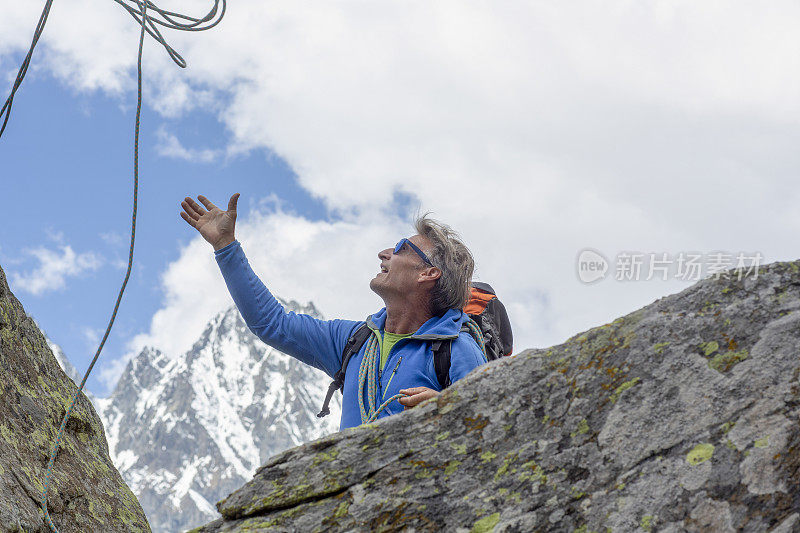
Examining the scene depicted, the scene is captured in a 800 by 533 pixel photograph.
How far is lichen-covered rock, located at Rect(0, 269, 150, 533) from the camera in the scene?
18.3ft

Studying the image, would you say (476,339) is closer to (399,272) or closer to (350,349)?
(399,272)

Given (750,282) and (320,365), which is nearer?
(750,282)

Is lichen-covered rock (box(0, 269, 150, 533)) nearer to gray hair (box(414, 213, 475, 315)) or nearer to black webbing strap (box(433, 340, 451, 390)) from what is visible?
black webbing strap (box(433, 340, 451, 390))

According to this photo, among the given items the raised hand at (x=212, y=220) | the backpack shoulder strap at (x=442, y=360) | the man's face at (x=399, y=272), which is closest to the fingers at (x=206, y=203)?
the raised hand at (x=212, y=220)

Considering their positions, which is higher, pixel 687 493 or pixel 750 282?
pixel 750 282

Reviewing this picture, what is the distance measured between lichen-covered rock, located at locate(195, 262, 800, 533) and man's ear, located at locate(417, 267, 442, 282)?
237cm

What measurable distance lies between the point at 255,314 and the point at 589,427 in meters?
4.20

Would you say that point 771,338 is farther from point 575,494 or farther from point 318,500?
point 318,500

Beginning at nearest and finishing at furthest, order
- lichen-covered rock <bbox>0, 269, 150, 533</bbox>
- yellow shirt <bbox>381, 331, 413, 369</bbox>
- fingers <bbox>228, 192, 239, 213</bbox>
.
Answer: lichen-covered rock <bbox>0, 269, 150, 533</bbox>
yellow shirt <bbox>381, 331, 413, 369</bbox>
fingers <bbox>228, 192, 239, 213</bbox>

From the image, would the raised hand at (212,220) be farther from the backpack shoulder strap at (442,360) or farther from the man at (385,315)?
the backpack shoulder strap at (442,360)

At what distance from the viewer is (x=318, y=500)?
507 centimetres

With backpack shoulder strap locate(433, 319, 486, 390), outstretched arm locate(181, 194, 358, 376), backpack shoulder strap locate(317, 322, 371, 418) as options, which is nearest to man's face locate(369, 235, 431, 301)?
backpack shoulder strap locate(317, 322, 371, 418)

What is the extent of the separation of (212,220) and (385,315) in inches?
80.3

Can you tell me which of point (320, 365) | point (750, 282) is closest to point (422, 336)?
point (320, 365)
